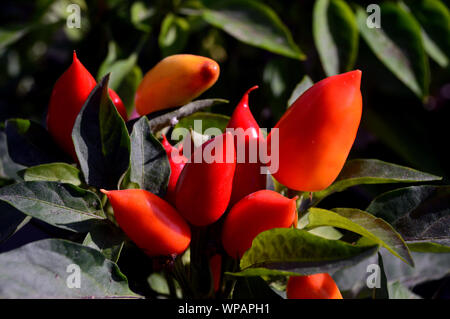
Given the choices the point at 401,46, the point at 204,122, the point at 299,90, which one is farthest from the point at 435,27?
the point at 204,122

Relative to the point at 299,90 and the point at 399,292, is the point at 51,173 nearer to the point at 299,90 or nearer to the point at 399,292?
the point at 299,90

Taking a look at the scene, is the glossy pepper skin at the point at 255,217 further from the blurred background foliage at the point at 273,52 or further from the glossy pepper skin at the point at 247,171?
the blurred background foliage at the point at 273,52

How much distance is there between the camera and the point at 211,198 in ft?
1.48

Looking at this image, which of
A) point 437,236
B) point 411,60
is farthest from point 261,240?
point 411,60

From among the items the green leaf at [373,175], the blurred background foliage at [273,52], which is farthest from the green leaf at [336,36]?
the green leaf at [373,175]

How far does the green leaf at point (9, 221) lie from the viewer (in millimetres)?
504

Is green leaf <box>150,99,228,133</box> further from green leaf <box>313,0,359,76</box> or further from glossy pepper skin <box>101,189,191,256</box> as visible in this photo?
green leaf <box>313,0,359,76</box>

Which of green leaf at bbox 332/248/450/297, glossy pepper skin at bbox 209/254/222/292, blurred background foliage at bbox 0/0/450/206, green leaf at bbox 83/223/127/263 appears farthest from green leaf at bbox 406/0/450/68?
green leaf at bbox 83/223/127/263

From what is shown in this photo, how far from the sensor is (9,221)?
0.51 metres

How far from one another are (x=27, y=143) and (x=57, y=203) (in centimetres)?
15

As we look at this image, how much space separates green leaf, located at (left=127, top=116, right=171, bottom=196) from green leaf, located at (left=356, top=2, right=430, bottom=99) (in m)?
0.55

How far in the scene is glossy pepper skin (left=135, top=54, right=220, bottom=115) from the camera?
0.54 m

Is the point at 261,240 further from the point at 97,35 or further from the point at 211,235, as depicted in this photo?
the point at 97,35

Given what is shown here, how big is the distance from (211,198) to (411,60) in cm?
60
